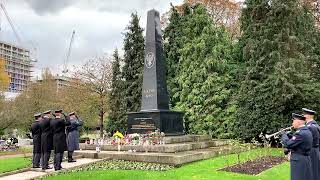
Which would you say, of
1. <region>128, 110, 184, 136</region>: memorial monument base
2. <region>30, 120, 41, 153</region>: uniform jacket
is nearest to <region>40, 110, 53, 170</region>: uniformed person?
<region>30, 120, 41, 153</region>: uniform jacket

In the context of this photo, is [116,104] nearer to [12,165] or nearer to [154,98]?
[154,98]

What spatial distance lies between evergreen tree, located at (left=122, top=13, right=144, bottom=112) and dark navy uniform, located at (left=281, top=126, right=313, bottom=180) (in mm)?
25985

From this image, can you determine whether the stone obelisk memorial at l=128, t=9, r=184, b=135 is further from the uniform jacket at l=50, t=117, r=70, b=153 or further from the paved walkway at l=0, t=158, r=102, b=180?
the uniform jacket at l=50, t=117, r=70, b=153

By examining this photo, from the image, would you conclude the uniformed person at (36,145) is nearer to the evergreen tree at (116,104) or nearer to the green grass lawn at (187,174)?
the green grass lawn at (187,174)

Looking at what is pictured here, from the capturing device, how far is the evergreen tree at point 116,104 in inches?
1391

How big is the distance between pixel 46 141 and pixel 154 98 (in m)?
6.52

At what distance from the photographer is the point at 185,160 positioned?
15461 mm

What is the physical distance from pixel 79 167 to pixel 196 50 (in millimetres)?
18431

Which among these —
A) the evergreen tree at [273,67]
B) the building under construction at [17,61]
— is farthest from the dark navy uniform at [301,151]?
the building under construction at [17,61]

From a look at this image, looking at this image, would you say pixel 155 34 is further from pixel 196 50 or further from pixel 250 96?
pixel 196 50

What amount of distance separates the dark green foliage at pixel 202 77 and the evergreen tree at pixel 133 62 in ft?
10.2

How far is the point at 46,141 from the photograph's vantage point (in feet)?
50.6

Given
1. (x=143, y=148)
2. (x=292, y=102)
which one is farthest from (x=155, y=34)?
(x=292, y=102)

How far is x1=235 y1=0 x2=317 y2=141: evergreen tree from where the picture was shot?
23.9 meters
